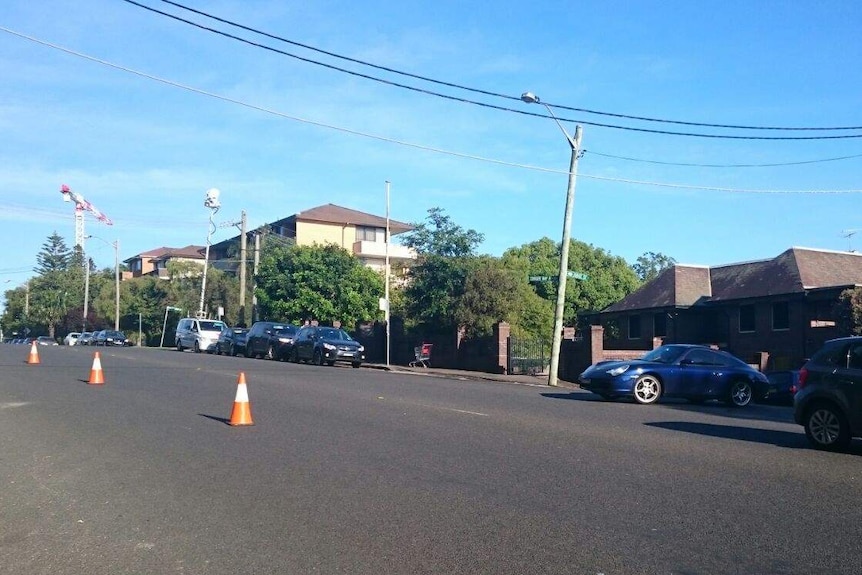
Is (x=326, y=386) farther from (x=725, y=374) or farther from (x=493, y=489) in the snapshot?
(x=493, y=489)

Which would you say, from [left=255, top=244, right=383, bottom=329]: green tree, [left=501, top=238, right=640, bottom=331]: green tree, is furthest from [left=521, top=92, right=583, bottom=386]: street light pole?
[left=501, top=238, right=640, bottom=331]: green tree

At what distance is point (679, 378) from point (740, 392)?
59.2 inches

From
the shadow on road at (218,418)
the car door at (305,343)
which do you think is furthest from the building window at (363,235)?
the shadow on road at (218,418)

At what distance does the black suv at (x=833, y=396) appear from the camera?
1116 cm

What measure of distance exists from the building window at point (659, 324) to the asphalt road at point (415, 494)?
95.1 feet

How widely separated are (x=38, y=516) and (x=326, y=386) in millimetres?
13403

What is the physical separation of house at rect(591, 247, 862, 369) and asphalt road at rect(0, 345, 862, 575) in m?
21.6

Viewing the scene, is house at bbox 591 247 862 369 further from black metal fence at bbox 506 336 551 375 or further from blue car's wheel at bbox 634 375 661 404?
blue car's wheel at bbox 634 375 661 404

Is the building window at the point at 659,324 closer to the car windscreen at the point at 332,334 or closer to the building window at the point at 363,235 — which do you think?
the car windscreen at the point at 332,334

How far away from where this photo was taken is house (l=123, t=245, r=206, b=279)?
101 meters

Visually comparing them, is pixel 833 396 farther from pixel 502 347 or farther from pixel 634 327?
pixel 634 327

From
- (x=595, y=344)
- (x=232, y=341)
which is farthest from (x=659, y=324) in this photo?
(x=232, y=341)

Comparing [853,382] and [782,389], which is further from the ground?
[853,382]

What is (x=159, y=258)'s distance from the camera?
10388 cm
